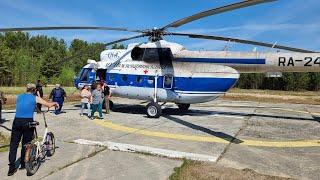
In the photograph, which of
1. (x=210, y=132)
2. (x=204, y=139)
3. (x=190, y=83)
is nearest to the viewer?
(x=204, y=139)

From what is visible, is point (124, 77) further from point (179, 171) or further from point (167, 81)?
point (179, 171)

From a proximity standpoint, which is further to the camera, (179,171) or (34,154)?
(179,171)

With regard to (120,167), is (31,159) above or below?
above

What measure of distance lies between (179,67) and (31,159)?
997cm

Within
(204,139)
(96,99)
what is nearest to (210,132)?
(204,139)

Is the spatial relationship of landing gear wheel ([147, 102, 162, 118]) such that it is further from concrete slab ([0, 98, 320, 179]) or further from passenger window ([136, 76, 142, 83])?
passenger window ([136, 76, 142, 83])

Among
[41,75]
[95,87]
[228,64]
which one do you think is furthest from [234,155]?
[41,75]

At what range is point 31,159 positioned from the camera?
275 inches

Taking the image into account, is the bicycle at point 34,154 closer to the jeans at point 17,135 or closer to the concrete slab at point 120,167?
the jeans at point 17,135

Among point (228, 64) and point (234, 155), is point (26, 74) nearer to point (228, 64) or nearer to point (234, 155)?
point (228, 64)

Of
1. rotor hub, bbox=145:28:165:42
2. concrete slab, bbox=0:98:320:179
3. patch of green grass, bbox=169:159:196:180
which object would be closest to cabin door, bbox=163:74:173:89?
concrete slab, bbox=0:98:320:179

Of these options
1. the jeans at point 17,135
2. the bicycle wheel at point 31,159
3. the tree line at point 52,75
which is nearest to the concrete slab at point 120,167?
the bicycle wheel at point 31,159

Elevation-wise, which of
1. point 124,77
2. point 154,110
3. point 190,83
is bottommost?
point 154,110

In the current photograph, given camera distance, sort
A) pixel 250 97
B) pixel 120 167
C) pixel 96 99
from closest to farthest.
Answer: pixel 120 167 → pixel 96 99 → pixel 250 97
